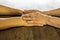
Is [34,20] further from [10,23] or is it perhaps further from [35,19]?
[10,23]

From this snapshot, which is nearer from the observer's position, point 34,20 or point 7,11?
point 34,20

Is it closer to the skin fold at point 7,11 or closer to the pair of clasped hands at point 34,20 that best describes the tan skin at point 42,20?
the pair of clasped hands at point 34,20

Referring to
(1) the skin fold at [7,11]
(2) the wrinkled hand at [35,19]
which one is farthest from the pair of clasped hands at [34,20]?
(1) the skin fold at [7,11]

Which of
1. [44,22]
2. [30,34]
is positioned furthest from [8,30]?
[44,22]

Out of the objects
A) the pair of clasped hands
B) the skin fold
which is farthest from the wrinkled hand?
the skin fold

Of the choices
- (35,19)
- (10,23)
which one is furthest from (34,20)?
(10,23)

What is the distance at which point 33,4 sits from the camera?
1.51 meters

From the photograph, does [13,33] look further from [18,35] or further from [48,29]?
[48,29]

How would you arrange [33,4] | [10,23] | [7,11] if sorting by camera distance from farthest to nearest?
[33,4]
[7,11]
[10,23]

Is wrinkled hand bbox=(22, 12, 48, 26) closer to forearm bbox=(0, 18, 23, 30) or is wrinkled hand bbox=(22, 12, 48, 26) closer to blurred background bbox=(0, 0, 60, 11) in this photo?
forearm bbox=(0, 18, 23, 30)

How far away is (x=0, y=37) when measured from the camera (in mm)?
952

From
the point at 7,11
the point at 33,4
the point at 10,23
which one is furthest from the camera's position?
the point at 33,4

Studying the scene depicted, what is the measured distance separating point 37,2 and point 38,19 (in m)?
0.49

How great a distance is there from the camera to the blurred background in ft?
4.86
